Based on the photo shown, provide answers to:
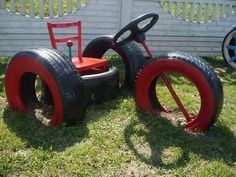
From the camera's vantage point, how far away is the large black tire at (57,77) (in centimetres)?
392

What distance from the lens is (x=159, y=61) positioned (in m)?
4.17

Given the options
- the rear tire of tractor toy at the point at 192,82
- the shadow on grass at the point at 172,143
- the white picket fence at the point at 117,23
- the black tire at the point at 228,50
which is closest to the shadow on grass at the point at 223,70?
the black tire at the point at 228,50

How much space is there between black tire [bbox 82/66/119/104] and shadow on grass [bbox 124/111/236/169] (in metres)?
0.61

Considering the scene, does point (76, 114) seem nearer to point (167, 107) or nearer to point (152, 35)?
point (167, 107)

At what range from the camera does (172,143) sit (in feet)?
13.0

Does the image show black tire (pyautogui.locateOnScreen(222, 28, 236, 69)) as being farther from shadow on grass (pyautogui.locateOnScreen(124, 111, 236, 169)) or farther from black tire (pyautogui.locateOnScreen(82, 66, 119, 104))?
shadow on grass (pyautogui.locateOnScreen(124, 111, 236, 169))

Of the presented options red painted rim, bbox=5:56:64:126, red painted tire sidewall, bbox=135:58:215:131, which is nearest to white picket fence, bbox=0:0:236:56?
red painted rim, bbox=5:56:64:126

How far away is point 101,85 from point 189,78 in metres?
1.09

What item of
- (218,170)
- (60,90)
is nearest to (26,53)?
(60,90)

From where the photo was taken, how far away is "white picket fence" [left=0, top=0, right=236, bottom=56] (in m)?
6.57

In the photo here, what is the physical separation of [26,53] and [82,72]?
2.51 feet

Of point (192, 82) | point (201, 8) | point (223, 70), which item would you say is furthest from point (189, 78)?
point (201, 8)

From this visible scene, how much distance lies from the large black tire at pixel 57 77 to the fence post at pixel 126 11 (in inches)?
117

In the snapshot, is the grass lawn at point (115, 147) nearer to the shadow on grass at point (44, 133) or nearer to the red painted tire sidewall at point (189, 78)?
the shadow on grass at point (44, 133)
